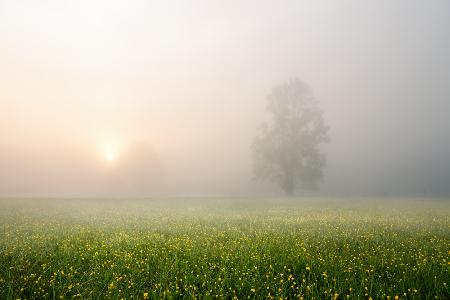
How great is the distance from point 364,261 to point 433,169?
101615mm

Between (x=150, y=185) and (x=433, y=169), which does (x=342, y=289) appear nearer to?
(x=150, y=185)

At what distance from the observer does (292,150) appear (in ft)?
177

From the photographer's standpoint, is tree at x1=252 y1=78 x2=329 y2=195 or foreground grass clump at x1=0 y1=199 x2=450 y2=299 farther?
tree at x1=252 y1=78 x2=329 y2=195

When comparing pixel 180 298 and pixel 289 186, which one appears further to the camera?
pixel 289 186

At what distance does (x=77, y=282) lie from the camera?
7.19 m

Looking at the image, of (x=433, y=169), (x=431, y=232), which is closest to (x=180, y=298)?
(x=431, y=232)

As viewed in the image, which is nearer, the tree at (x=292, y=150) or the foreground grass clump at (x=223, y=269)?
the foreground grass clump at (x=223, y=269)

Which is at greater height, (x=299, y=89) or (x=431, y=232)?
(x=299, y=89)

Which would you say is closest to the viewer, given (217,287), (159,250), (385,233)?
(217,287)

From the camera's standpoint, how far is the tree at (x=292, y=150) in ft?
174

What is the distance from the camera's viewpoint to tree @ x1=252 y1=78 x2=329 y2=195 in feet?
174

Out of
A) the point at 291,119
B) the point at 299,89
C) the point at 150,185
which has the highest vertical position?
the point at 299,89

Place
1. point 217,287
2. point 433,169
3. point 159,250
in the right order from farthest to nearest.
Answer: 1. point 433,169
2. point 159,250
3. point 217,287

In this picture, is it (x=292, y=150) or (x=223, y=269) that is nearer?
(x=223, y=269)
